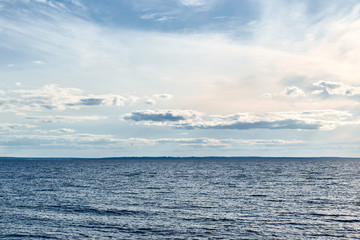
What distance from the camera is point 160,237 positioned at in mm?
33406

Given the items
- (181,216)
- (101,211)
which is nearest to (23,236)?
(101,211)

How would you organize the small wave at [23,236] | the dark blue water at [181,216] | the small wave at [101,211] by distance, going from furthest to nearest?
the small wave at [101,211] → the dark blue water at [181,216] → the small wave at [23,236]

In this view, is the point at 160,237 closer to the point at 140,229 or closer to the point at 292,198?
the point at 140,229

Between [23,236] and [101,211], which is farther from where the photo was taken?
[101,211]

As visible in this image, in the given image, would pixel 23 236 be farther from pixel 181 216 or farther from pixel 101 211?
pixel 181 216

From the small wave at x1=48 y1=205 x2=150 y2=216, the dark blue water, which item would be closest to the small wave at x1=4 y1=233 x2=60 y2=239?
the dark blue water

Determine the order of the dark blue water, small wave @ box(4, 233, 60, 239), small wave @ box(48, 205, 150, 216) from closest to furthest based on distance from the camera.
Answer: small wave @ box(4, 233, 60, 239) < the dark blue water < small wave @ box(48, 205, 150, 216)

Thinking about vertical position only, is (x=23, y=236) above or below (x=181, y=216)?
below

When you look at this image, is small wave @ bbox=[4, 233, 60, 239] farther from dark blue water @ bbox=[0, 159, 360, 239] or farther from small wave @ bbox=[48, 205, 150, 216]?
small wave @ bbox=[48, 205, 150, 216]

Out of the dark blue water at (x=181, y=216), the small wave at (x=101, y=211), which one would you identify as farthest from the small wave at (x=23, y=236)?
the small wave at (x=101, y=211)

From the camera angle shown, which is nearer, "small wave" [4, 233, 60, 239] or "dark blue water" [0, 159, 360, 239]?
"small wave" [4, 233, 60, 239]

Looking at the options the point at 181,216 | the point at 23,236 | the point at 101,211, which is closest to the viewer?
the point at 23,236

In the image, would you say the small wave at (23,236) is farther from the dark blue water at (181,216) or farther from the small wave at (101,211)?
the small wave at (101,211)

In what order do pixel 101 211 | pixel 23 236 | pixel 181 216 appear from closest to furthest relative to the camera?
pixel 23 236 → pixel 181 216 → pixel 101 211
